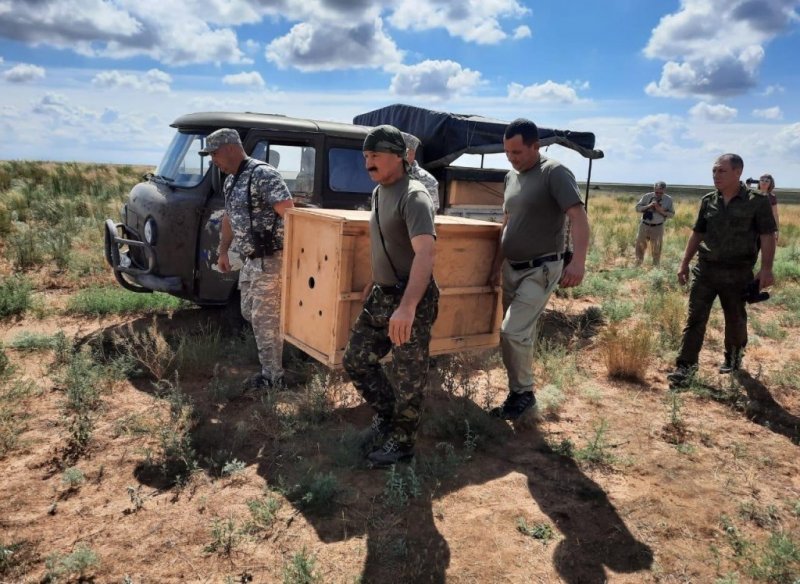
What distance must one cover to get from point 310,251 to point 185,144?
2719mm

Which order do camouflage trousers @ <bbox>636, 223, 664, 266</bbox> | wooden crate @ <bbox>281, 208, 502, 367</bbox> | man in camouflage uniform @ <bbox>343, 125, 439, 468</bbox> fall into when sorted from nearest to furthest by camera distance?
man in camouflage uniform @ <bbox>343, 125, 439, 468</bbox>
wooden crate @ <bbox>281, 208, 502, 367</bbox>
camouflage trousers @ <bbox>636, 223, 664, 266</bbox>

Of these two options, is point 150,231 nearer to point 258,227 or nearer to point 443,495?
point 258,227

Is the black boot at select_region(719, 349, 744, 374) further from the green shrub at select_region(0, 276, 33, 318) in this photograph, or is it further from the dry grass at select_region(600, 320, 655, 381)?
the green shrub at select_region(0, 276, 33, 318)

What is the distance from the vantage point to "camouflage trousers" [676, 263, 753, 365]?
4871 mm

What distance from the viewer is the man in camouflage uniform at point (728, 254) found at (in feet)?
15.4

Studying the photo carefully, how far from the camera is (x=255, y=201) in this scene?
4293 mm

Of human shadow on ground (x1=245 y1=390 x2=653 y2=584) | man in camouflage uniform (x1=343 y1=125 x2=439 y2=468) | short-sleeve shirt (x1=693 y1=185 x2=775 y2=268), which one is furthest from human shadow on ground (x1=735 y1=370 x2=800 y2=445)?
man in camouflage uniform (x1=343 y1=125 x2=439 y2=468)

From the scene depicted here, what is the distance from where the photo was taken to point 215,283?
5.39m

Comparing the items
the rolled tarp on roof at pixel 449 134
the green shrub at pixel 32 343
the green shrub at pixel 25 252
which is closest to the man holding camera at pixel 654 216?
the rolled tarp on roof at pixel 449 134

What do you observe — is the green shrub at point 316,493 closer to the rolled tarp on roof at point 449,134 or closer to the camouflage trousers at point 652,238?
the rolled tarp on roof at point 449,134

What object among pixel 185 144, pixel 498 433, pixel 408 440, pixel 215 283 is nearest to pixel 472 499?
pixel 408 440

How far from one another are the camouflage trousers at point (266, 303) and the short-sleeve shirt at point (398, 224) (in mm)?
1385

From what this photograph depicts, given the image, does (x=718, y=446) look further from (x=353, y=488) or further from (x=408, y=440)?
(x=353, y=488)

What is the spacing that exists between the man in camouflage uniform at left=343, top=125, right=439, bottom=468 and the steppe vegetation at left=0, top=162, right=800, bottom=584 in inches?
11.9
